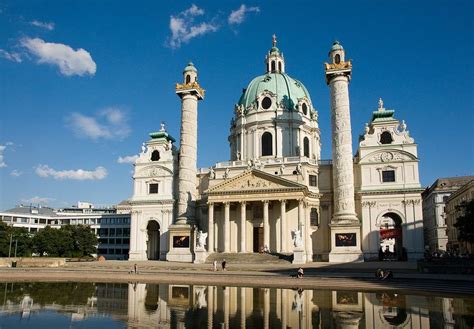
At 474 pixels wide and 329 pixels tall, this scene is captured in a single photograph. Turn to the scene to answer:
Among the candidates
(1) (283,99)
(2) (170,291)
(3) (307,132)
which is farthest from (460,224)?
(2) (170,291)

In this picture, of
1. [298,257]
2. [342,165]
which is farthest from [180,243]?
[342,165]

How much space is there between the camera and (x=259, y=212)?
186 feet

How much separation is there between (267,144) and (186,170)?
1401 cm

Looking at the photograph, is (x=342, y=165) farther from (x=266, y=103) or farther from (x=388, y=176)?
(x=266, y=103)

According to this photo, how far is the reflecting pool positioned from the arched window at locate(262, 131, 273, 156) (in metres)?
42.3

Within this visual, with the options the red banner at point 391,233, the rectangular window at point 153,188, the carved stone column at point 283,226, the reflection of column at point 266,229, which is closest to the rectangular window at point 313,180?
the carved stone column at point 283,226

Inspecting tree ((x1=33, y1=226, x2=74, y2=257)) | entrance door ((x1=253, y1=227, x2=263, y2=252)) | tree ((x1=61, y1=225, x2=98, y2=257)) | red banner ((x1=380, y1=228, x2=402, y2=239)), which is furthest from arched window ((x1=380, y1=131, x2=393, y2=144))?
tree ((x1=33, y1=226, x2=74, y2=257))

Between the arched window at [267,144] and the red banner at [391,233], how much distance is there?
65.2 ft

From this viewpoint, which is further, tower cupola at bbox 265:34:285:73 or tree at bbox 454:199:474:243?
tower cupola at bbox 265:34:285:73

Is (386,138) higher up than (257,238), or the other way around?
(386,138)

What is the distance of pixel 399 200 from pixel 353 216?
8500 mm

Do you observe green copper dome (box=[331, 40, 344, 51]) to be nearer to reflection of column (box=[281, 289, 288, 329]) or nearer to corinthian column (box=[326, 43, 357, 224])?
corinthian column (box=[326, 43, 357, 224])

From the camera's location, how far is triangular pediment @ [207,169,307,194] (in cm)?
5294

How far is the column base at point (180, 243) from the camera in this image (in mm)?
54844
